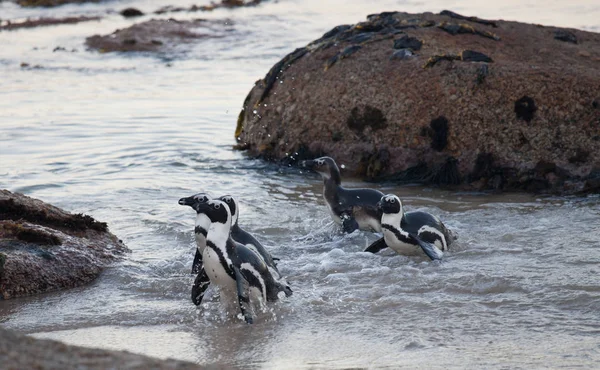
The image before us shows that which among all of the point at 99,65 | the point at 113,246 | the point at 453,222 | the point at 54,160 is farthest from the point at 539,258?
the point at 99,65

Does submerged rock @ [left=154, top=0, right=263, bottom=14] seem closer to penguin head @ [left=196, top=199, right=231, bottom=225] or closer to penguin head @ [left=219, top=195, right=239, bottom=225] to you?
penguin head @ [left=219, top=195, right=239, bottom=225]

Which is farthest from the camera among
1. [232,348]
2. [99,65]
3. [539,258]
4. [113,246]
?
[99,65]

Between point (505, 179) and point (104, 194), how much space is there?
4.32m

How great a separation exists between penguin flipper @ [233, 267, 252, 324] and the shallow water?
9cm

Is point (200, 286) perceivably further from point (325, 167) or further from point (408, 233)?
point (325, 167)

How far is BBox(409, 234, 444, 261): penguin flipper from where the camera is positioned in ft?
23.9

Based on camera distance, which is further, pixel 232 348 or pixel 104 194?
pixel 104 194

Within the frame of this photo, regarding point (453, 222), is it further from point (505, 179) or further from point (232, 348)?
point (232, 348)

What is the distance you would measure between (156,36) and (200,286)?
62.0 feet

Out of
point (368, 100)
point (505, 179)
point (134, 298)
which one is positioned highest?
point (368, 100)

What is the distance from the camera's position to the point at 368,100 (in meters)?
10.8

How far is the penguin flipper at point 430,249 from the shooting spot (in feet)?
23.9

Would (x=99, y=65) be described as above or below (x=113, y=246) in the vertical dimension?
above

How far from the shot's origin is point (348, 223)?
28.5ft
